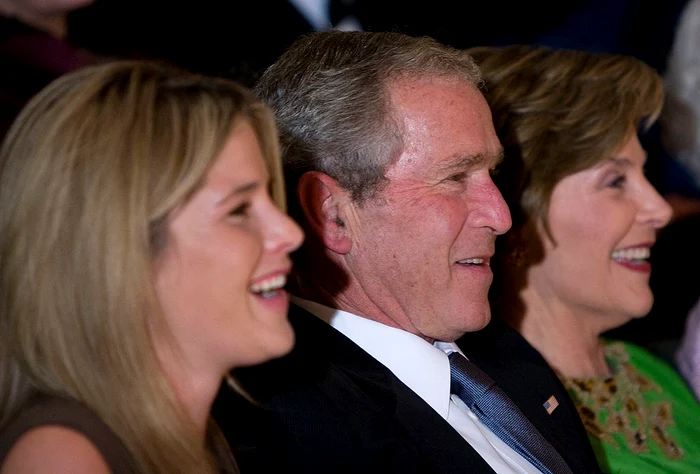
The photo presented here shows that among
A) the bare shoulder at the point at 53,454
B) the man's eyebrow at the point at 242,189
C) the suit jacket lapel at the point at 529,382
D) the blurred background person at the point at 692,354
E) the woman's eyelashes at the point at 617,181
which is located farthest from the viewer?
the blurred background person at the point at 692,354

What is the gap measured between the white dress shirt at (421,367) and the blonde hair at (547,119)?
56cm

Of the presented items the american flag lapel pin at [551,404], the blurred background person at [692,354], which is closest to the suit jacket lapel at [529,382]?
the american flag lapel pin at [551,404]

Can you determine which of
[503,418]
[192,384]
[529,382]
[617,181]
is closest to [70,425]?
[192,384]

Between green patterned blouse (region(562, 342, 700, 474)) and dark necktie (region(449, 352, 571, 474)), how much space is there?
38 centimetres

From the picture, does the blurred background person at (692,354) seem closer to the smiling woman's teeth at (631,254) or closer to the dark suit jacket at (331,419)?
the smiling woman's teeth at (631,254)

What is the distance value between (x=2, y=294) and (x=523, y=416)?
33.6 inches

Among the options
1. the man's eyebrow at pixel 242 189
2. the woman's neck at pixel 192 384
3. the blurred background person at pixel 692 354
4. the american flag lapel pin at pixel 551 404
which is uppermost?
the man's eyebrow at pixel 242 189

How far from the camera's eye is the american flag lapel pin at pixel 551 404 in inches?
70.5

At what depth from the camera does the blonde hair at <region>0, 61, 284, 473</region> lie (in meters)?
1.13

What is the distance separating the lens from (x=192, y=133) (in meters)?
1.19

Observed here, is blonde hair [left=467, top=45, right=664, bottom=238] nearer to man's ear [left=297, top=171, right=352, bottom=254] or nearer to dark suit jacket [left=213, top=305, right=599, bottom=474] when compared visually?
man's ear [left=297, top=171, right=352, bottom=254]

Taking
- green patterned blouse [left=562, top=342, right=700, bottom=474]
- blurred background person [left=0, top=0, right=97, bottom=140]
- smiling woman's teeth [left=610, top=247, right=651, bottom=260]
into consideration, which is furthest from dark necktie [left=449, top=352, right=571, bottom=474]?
blurred background person [left=0, top=0, right=97, bottom=140]

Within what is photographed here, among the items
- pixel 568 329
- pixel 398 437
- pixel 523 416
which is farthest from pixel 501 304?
pixel 398 437

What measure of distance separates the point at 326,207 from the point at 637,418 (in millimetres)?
878
